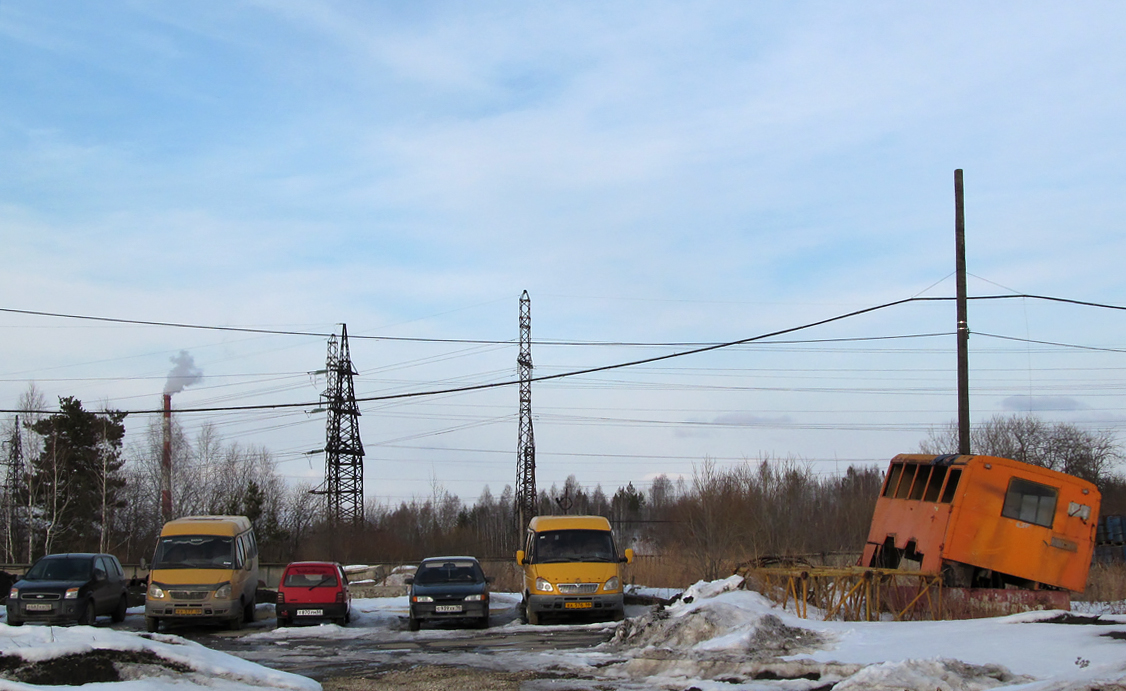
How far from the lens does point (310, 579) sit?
71.4 feet

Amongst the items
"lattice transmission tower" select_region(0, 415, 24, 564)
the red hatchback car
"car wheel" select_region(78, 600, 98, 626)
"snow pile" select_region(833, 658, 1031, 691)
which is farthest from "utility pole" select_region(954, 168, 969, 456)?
"lattice transmission tower" select_region(0, 415, 24, 564)

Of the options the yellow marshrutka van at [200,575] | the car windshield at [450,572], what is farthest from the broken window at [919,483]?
the yellow marshrutka van at [200,575]

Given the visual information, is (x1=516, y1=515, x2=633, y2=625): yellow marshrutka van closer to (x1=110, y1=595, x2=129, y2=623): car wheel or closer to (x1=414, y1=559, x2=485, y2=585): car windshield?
(x1=414, y1=559, x2=485, y2=585): car windshield

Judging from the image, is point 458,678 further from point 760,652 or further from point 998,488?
point 998,488

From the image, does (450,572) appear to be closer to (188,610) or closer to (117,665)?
(188,610)

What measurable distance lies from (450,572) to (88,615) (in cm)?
840

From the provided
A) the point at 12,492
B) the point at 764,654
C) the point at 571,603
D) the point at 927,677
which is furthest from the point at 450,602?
the point at 12,492

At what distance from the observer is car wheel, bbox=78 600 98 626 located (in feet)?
69.4

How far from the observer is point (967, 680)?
34.8ft

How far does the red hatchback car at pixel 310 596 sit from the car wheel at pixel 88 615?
441cm

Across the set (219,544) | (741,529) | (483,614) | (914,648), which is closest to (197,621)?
(219,544)

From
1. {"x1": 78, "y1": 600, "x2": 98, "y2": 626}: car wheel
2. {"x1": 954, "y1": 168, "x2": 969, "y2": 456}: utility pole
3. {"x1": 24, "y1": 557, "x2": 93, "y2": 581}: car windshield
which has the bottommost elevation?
{"x1": 78, "y1": 600, "x2": 98, "y2": 626}: car wheel

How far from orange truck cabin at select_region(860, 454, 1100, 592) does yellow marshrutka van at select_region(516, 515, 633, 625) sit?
22.8ft

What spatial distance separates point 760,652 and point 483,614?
29.5 feet
